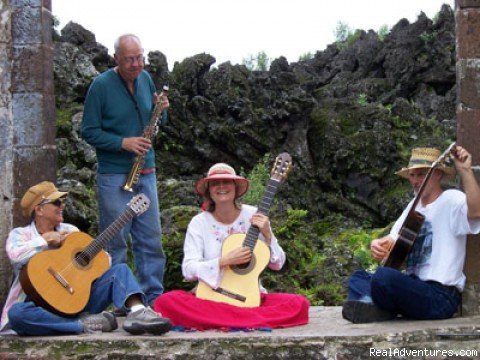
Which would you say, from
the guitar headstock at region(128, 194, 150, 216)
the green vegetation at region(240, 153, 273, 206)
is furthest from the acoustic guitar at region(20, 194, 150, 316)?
the green vegetation at region(240, 153, 273, 206)

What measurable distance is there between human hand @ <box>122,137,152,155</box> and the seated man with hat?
0.67 metres

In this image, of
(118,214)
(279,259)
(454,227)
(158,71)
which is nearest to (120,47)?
(118,214)

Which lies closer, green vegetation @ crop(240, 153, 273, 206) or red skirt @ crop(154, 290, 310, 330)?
red skirt @ crop(154, 290, 310, 330)

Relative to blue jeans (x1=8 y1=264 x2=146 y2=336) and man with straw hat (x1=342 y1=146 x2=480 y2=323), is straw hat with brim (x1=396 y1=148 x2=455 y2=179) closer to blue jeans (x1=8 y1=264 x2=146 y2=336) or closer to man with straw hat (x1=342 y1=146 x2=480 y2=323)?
man with straw hat (x1=342 y1=146 x2=480 y2=323)

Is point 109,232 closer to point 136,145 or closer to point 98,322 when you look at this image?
point 98,322

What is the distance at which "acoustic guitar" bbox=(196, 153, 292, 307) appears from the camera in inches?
222

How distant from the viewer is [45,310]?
552 cm

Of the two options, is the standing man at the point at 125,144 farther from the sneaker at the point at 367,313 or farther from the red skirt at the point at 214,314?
the sneaker at the point at 367,313

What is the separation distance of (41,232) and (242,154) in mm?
7031

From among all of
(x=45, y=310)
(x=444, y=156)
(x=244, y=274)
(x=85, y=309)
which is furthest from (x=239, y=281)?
(x=444, y=156)

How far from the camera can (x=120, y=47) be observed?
6.21 metres

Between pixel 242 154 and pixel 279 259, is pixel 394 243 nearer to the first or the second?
pixel 279 259

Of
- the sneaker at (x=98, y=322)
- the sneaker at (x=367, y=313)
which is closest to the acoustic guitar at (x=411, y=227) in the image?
the sneaker at (x=367, y=313)

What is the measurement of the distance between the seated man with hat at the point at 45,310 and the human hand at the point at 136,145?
0.67m
